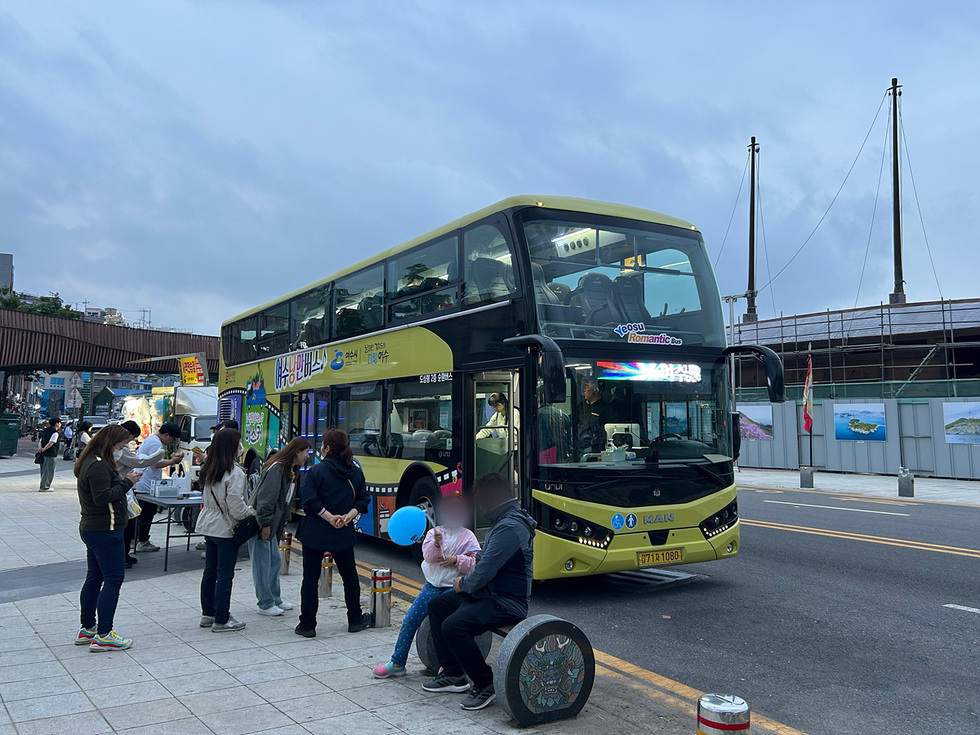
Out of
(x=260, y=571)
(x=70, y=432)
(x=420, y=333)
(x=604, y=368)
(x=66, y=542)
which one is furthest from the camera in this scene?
(x=70, y=432)

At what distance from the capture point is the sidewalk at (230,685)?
438cm

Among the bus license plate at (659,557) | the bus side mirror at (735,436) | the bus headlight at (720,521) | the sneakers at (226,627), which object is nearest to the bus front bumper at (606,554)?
the bus license plate at (659,557)

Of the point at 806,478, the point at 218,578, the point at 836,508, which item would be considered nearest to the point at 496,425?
the point at 218,578

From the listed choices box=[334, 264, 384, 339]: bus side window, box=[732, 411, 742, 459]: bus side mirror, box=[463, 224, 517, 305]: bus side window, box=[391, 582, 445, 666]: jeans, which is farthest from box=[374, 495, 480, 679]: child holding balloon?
box=[334, 264, 384, 339]: bus side window

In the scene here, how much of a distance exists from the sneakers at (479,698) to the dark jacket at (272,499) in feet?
9.38

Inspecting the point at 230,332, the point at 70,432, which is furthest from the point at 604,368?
the point at 70,432

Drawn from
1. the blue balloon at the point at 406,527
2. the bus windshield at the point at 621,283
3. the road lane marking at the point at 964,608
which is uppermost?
the bus windshield at the point at 621,283

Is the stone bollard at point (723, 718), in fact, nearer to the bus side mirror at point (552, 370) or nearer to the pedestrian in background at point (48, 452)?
the bus side mirror at point (552, 370)

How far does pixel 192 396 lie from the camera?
2319 centimetres

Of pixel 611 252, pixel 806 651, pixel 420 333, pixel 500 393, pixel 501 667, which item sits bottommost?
pixel 806 651

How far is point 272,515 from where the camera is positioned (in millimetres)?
6828

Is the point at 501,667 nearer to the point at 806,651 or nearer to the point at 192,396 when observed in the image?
the point at 806,651

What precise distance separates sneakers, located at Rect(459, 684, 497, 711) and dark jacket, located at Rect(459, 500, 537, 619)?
0.52 metres

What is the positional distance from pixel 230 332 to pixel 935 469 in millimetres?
21356
